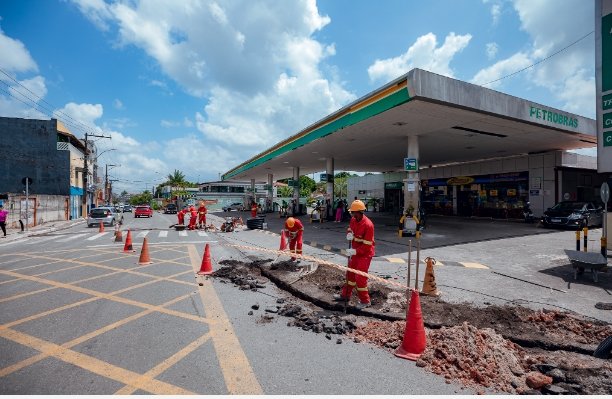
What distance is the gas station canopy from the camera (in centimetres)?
1115

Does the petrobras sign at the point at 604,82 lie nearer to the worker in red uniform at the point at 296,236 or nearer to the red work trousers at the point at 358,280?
the red work trousers at the point at 358,280

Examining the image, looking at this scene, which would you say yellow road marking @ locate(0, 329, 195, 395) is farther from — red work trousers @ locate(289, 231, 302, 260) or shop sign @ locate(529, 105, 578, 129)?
shop sign @ locate(529, 105, 578, 129)

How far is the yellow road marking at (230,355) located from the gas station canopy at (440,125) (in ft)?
29.4

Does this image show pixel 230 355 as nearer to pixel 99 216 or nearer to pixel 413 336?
pixel 413 336

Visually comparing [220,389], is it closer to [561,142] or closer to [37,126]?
[561,142]

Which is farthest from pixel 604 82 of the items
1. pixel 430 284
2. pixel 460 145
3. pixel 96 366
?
pixel 96 366

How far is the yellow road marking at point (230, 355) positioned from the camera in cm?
304

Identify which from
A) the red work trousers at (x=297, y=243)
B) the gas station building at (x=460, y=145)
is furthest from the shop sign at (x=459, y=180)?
the red work trousers at (x=297, y=243)

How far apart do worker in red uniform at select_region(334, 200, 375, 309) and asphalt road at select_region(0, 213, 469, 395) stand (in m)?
1.29

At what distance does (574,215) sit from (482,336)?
718 inches

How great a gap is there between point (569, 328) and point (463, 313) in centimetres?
132

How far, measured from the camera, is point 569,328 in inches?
172

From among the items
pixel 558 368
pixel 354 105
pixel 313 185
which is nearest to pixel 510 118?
pixel 354 105

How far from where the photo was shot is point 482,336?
3.87 metres
